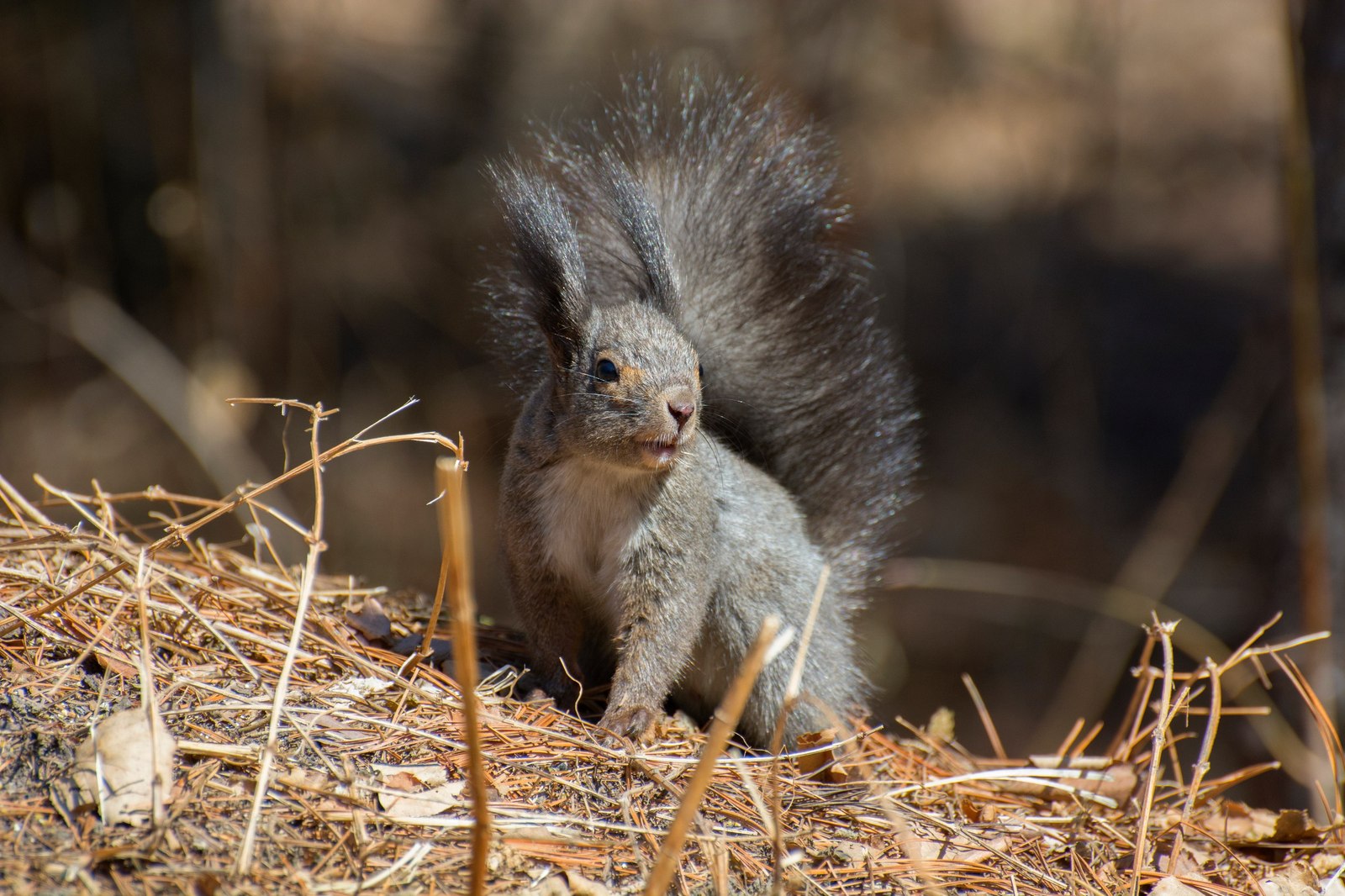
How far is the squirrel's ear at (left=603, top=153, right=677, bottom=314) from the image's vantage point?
2.28 m

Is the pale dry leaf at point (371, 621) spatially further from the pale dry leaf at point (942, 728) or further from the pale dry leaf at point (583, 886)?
the pale dry leaf at point (942, 728)

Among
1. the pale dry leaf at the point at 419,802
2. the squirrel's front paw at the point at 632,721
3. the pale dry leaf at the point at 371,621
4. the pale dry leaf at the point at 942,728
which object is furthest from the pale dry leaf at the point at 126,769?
the pale dry leaf at the point at 942,728

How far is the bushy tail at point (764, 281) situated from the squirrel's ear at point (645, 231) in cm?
11

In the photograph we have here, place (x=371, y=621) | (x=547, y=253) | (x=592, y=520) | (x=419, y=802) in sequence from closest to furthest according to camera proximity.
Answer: (x=419, y=802) < (x=547, y=253) < (x=592, y=520) < (x=371, y=621)

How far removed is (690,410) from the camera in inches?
84.7

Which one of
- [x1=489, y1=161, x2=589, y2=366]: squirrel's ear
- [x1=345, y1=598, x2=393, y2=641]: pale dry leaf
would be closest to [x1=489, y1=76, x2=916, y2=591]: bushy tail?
[x1=489, y1=161, x2=589, y2=366]: squirrel's ear

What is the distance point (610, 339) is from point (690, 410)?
0.83 ft

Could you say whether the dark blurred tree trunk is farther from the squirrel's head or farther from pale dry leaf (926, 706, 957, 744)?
the squirrel's head

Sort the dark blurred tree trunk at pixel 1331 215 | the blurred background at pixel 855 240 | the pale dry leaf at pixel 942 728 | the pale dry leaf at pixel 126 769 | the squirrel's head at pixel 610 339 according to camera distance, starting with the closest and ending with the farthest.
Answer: the pale dry leaf at pixel 126 769 → the squirrel's head at pixel 610 339 → the pale dry leaf at pixel 942 728 → the dark blurred tree trunk at pixel 1331 215 → the blurred background at pixel 855 240

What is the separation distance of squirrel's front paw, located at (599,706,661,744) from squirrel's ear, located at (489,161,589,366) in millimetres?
753

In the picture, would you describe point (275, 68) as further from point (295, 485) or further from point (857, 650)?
point (857, 650)

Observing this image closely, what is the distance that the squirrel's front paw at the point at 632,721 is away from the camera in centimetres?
220

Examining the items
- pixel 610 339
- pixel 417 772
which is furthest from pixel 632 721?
pixel 610 339

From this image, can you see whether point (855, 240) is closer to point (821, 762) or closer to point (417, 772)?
point (821, 762)
